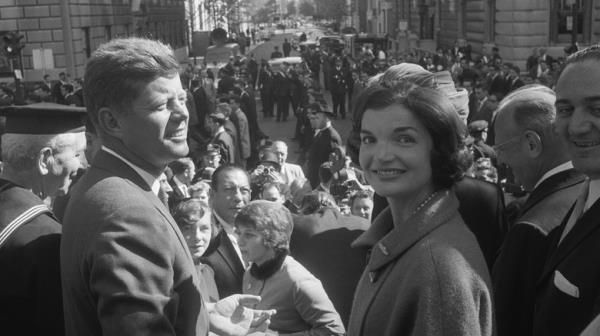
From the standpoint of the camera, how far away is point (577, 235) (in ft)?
8.13

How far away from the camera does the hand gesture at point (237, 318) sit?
10.6 feet

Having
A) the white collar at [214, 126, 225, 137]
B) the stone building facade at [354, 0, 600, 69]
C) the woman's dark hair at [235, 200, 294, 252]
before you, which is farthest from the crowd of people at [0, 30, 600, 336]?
the stone building facade at [354, 0, 600, 69]

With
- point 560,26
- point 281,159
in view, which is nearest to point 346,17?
point 560,26

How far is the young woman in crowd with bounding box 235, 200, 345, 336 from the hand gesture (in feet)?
1.57

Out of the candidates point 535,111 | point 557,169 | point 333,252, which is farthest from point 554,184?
point 333,252

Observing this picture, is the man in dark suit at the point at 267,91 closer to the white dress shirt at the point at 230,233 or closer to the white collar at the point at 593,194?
the white dress shirt at the point at 230,233

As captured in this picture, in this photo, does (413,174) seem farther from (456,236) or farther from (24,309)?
(24,309)

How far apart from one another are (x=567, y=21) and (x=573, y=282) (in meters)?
26.4

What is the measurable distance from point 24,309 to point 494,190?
6.98 feet

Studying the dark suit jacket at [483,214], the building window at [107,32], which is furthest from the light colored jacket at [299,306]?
the building window at [107,32]

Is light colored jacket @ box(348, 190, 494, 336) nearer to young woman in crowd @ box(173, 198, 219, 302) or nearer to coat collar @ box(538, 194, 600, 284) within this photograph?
coat collar @ box(538, 194, 600, 284)

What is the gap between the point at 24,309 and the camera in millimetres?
2732

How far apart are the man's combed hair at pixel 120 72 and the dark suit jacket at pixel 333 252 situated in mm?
2397

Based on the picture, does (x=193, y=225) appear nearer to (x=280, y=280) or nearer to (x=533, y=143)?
(x=280, y=280)
